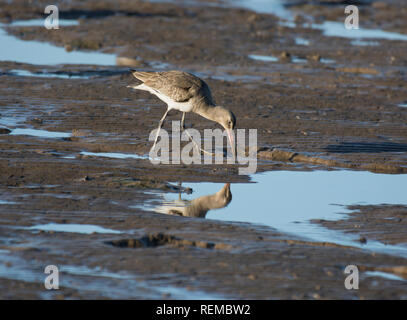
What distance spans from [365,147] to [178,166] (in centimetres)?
296

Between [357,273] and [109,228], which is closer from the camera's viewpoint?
[357,273]

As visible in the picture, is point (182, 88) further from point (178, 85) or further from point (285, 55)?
point (285, 55)

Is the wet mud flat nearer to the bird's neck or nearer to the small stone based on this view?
the small stone

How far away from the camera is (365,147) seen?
1099 centimetres

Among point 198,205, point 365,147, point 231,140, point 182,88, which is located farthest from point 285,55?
point 198,205

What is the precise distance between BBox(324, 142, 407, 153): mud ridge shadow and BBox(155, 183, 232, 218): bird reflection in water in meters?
2.47

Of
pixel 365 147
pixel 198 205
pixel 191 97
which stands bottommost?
pixel 198 205

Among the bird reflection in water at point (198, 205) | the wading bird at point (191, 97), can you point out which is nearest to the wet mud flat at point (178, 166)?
the bird reflection in water at point (198, 205)

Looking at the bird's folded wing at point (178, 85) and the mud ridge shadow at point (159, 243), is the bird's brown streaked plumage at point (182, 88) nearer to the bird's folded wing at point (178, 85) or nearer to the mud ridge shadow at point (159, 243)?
the bird's folded wing at point (178, 85)

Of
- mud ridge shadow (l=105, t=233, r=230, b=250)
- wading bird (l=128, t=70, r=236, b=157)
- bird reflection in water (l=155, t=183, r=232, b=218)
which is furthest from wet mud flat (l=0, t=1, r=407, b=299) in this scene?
wading bird (l=128, t=70, r=236, b=157)

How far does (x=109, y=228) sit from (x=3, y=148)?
10.9ft
